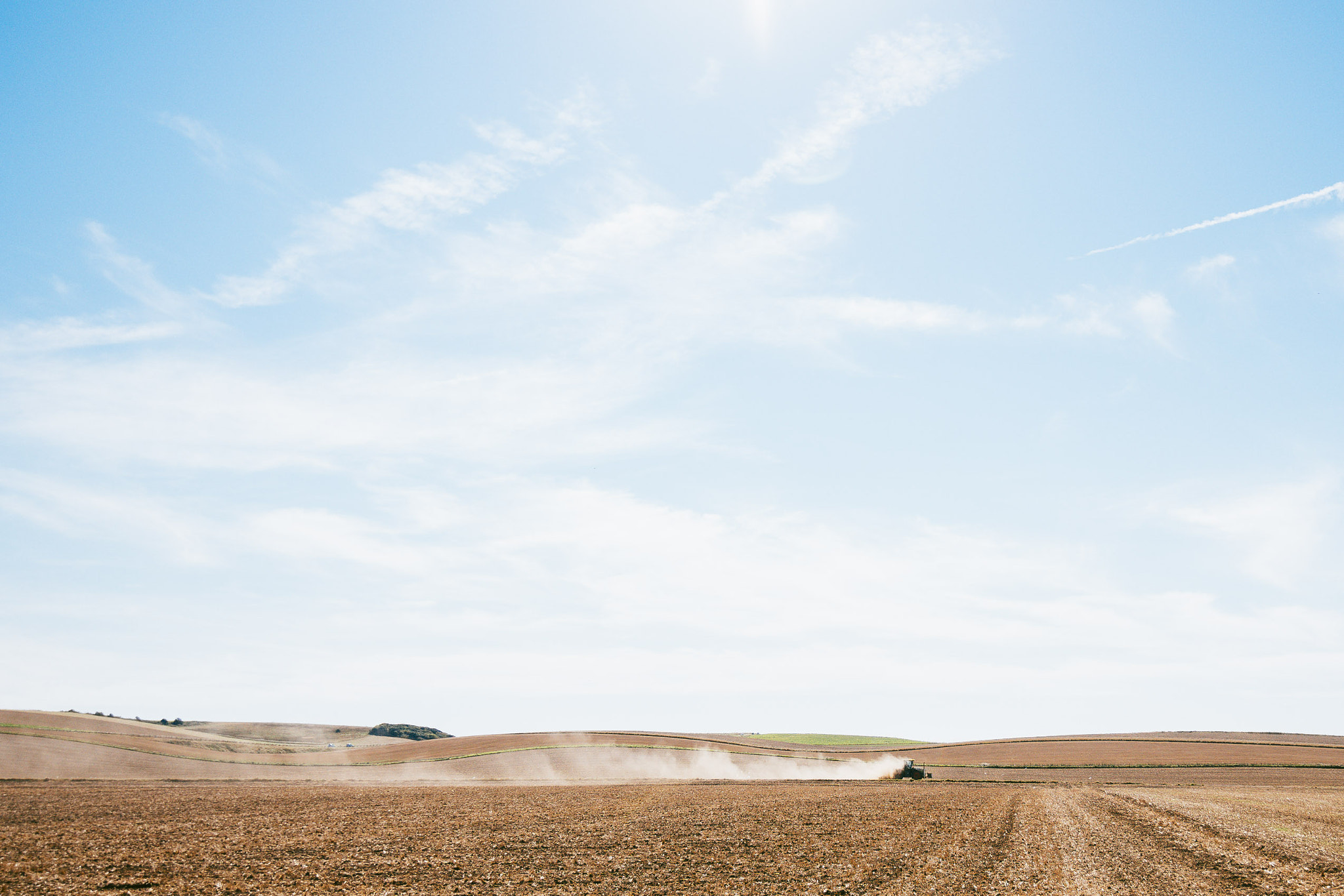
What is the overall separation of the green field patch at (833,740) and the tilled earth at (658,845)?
113 m

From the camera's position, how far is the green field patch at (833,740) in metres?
156

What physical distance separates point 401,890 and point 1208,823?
3668 centimetres

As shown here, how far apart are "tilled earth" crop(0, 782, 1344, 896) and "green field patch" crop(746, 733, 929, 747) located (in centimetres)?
11290

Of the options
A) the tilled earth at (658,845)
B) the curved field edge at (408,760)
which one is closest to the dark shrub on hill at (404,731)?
the curved field edge at (408,760)

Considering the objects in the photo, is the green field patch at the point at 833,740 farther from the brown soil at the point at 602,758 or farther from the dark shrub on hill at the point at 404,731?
the dark shrub on hill at the point at 404,731

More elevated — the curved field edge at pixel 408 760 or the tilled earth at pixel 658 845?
the tilled earth at pixel 658 845

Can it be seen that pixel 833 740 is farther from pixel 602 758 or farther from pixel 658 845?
pixel 658 845

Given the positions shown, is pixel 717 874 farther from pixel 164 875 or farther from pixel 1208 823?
pixel 1208 823

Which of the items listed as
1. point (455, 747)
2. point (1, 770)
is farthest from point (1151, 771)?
point (1, 770)

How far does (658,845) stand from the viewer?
92.4ft

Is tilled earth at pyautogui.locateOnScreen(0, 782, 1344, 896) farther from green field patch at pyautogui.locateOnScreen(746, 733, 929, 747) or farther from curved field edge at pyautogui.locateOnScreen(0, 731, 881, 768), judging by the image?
green field patch at pyautogui.locateOnScreen(746, 733, 929, 747)

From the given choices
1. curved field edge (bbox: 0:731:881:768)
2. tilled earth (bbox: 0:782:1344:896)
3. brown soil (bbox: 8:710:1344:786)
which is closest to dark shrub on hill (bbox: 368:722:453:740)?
brown soil (bbox: 8:710:1344:786)

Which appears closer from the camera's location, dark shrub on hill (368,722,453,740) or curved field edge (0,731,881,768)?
curved field edge (0,731,881,768)

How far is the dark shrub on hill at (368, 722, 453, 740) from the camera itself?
169500mm
